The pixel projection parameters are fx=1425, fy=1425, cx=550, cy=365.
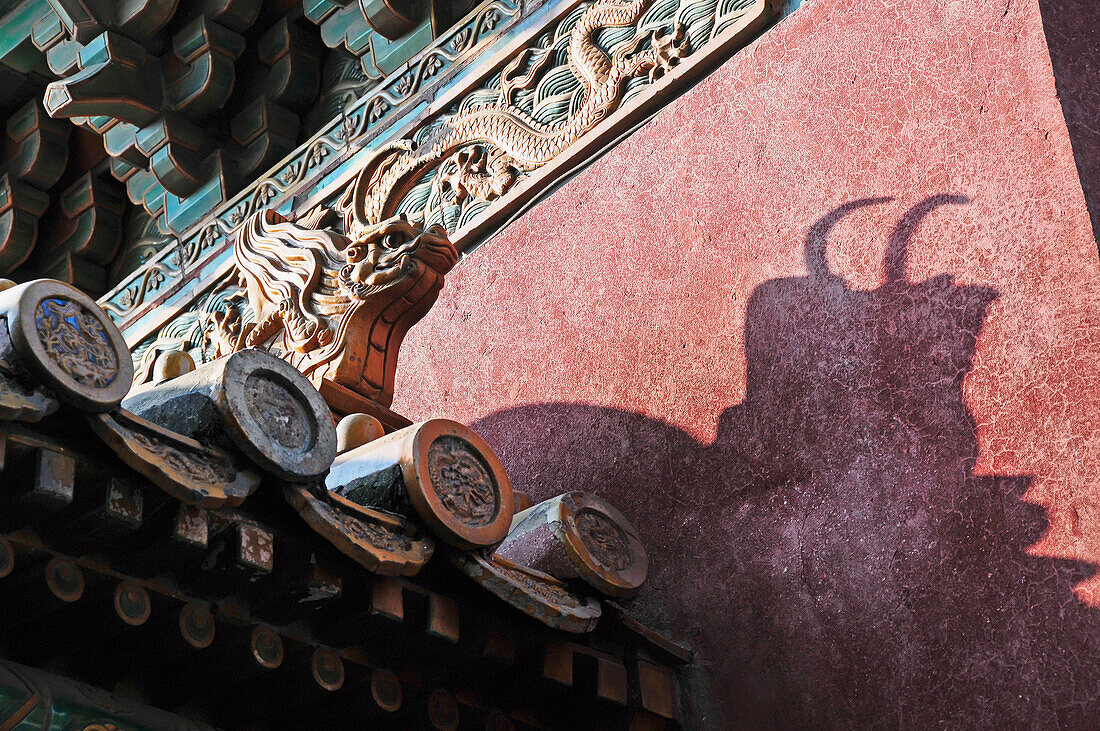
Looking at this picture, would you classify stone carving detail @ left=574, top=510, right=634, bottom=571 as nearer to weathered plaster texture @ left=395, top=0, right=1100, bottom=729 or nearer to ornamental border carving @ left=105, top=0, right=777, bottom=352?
weathered plaster texture @ left=395, top=0, right=1100, bottom=729

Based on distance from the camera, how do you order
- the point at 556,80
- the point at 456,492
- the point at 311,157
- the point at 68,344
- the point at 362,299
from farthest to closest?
the point at 311,157, the point at 556,80, the point at 362,299, the point at 456,492, the point at 68,344

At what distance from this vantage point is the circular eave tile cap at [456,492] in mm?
1831

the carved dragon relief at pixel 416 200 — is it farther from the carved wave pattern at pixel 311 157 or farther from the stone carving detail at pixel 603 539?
the stone carving detail at pixel 603 539

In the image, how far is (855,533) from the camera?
2123 mm

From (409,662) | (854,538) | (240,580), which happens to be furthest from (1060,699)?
(240,580)

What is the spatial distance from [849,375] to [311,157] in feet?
6.53

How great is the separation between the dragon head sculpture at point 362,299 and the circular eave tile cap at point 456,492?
558 millimetres

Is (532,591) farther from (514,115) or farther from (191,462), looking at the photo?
(514,115)

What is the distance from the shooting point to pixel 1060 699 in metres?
1.82

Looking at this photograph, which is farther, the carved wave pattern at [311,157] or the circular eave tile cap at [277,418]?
the carved wave pattern at [311,157]

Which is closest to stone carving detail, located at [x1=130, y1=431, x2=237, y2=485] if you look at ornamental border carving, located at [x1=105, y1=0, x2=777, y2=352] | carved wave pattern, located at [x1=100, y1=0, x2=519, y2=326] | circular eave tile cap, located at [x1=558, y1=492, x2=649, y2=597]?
circular eave tile cap, located at [x1=558, y1=492, x2=649, y2=597]

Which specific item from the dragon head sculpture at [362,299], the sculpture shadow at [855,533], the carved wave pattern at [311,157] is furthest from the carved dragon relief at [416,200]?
the sculpture shadow at [855,533]

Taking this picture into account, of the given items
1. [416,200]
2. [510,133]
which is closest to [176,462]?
A: [510,133]

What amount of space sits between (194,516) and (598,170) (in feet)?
4.81
